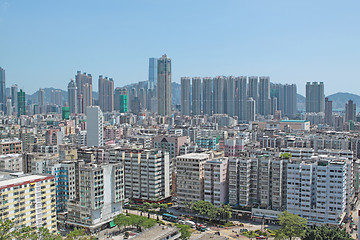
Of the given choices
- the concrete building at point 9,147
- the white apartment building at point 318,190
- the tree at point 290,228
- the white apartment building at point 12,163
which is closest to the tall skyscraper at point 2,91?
the concrete building at point 9,147

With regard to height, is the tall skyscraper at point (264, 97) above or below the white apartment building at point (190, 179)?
above

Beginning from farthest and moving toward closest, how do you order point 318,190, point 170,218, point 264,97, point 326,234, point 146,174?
1. point 264,97
2. point 146,174
3. point 170,218
4. point 318,190
5. point 326,234

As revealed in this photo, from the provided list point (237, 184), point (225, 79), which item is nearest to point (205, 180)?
point (237, 184)

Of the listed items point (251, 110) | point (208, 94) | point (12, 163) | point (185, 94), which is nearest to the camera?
point (12, 163)

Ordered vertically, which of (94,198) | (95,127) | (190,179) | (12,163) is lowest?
(94,198)

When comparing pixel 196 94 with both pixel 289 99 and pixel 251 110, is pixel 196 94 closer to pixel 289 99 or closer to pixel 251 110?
pixel 251 110

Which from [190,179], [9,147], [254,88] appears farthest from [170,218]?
[254,88]

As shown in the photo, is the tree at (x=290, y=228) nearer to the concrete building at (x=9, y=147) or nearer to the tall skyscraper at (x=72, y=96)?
the concrete building at (x=9, y=147)
